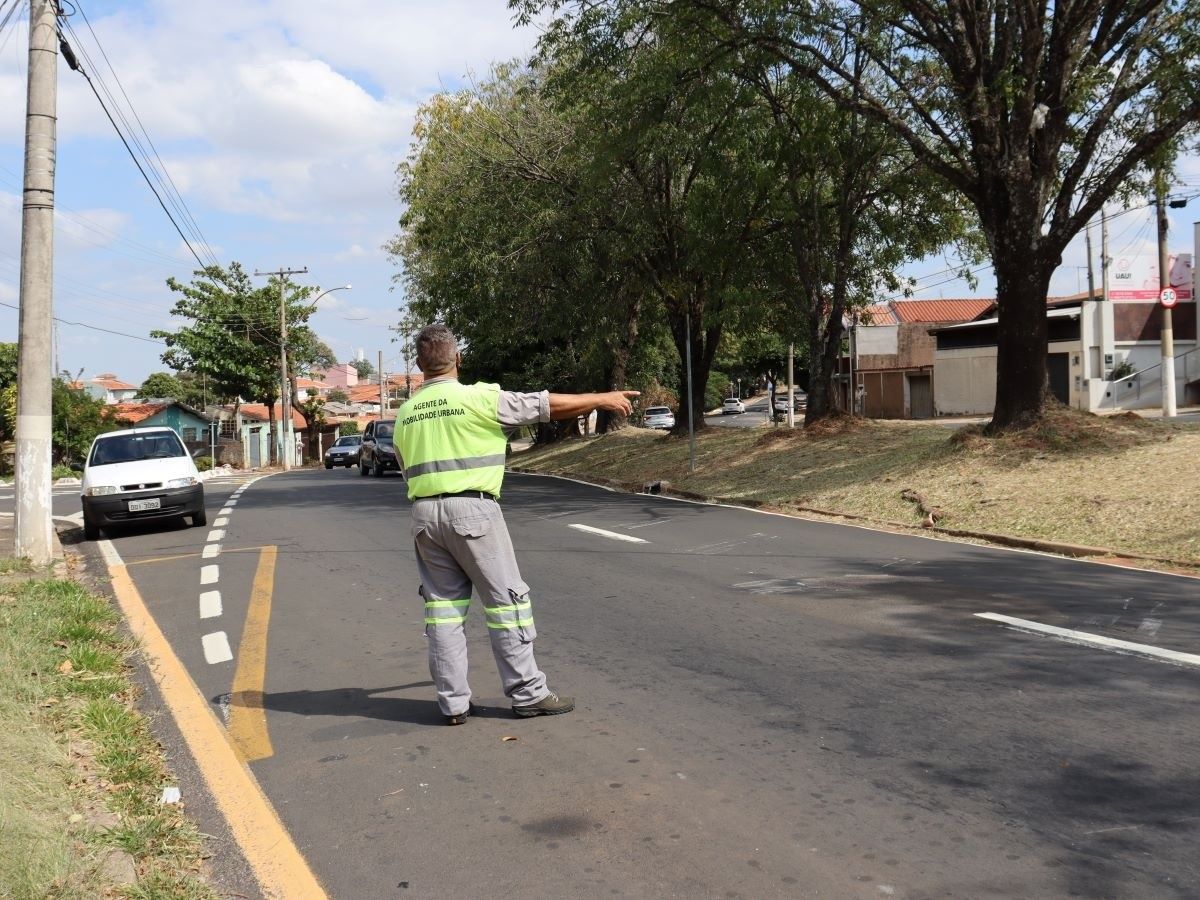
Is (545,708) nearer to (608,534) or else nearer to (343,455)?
(608,534)

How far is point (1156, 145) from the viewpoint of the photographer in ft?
50.5

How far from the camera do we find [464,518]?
16.6 ft

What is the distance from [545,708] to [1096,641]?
3.62 m

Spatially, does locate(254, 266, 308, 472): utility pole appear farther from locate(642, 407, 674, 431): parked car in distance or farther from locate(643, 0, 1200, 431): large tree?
locate(643, 0, 1200, 431): large tree

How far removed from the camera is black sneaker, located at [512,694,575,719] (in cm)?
530

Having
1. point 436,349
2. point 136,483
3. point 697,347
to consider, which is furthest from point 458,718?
point 697,347

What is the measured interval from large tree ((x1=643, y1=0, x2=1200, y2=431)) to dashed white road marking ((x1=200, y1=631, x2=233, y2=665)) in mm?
11876

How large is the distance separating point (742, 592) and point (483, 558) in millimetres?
4083

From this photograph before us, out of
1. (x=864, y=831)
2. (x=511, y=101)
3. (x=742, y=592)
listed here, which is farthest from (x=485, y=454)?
(x=511, y=101)

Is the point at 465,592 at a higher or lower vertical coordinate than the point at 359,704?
higher

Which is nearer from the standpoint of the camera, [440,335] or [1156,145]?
[440,335]

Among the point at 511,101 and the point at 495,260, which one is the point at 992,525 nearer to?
the point at 495,260

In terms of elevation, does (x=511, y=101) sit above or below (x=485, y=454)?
above

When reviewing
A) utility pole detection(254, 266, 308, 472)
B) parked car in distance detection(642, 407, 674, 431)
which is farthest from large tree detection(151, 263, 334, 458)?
parked car in distance detection(642, 407, 674, 431)
